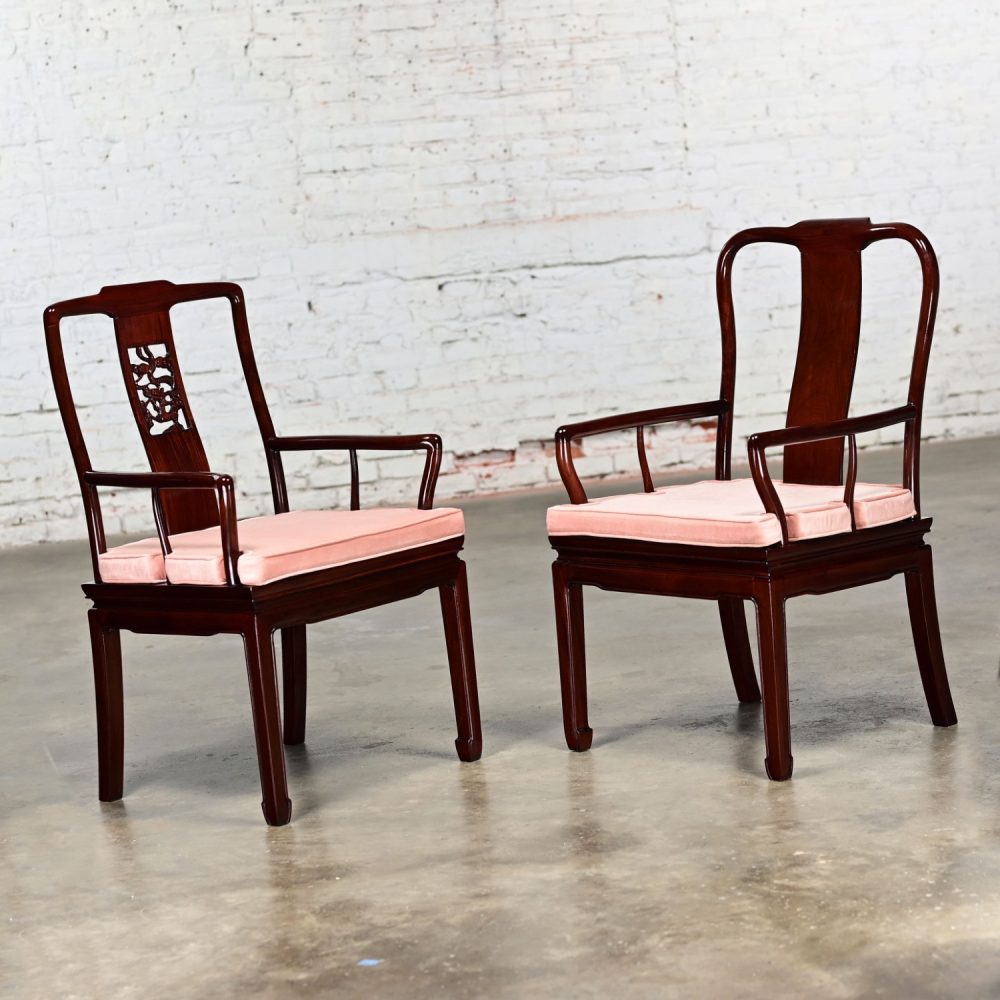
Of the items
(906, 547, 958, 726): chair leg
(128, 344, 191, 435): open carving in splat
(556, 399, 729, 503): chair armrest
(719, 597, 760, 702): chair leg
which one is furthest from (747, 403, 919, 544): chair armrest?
(128, 344, 191, 435): open carving in splat

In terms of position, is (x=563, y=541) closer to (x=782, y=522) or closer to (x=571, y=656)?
(x=571, y=656)

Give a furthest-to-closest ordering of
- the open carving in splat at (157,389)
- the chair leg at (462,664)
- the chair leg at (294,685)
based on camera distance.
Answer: the chair leg at (294,685)
the open carving in splat at (157,389)
the chair leg at (462,664)

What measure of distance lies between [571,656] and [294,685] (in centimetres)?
61

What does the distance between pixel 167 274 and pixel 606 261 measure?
1845 millimetres

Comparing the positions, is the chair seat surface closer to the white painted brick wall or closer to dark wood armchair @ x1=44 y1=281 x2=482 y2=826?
dark wood armchair @ x1=44 y1=281 x2=482 y2=826

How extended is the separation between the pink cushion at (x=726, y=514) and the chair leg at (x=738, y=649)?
331mm

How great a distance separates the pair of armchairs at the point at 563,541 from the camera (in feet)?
8.92

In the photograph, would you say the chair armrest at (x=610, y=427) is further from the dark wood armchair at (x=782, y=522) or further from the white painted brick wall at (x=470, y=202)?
the white painted brick wall at (x=470, y=202)

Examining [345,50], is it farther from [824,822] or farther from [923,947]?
[923,947]

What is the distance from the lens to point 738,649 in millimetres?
3285

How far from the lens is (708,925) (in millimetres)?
2162

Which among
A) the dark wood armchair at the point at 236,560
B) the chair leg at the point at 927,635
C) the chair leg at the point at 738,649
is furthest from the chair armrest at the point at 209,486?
the chair leg at the point at 927,635

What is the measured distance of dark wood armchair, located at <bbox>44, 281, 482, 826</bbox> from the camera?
270cm

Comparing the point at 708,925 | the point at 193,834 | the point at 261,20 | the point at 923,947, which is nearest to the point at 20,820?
the point at 193,834
